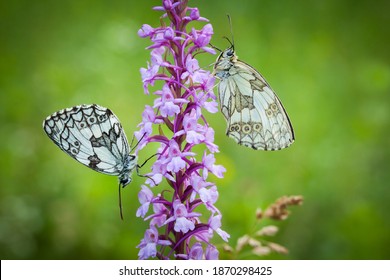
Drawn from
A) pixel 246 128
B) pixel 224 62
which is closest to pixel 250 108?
pixel 246 128

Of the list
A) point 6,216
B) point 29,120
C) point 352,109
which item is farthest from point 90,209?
point 352,109

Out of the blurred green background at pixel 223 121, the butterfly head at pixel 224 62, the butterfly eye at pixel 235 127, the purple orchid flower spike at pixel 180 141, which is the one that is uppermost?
the blurred green background at pixel 223 121

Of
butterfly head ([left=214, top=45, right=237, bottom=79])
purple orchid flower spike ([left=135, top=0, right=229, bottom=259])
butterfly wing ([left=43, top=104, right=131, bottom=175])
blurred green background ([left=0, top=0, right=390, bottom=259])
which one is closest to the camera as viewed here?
purple orchid flower spike ([left=135, top=0, right=229, bottom=259])

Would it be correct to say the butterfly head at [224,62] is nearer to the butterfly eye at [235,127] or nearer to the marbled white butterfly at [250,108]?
the marbled white butterfly at [250,108]

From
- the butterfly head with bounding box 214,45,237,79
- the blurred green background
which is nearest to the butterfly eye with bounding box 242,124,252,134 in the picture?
the butterfly head with bounding box 214,45,237,79

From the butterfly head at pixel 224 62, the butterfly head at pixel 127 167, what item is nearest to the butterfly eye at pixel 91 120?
the butterfly head at pixel 127 167

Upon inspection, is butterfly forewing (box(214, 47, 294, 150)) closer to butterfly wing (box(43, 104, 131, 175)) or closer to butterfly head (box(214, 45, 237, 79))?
butterfly head (box(214, 45, 237, 79))

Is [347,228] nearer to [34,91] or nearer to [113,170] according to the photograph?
[113,170]
